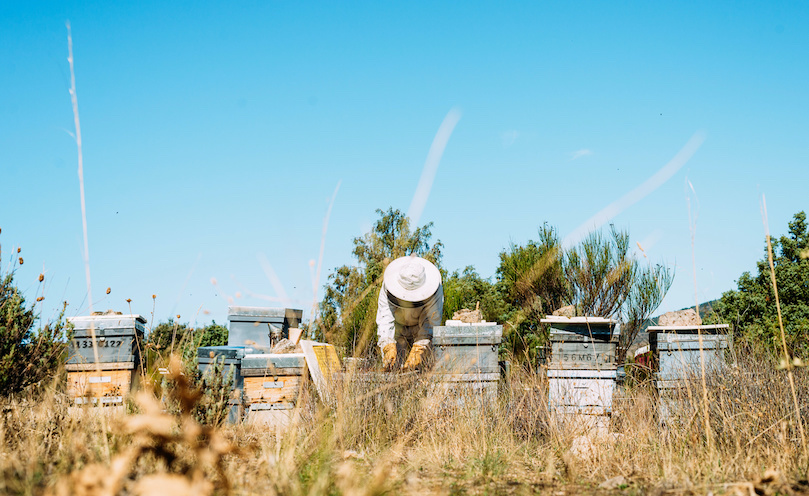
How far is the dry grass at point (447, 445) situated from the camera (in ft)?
8.74

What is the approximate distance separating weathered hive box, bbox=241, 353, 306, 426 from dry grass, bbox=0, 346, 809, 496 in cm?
37

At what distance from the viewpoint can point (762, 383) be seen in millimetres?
4625

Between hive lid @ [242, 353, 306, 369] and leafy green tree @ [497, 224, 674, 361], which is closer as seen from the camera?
hive lid @ [242, 353, 306, 369]

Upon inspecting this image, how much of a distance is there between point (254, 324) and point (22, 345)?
2.73 metres

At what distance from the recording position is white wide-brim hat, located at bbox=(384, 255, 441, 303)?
696 centimetres

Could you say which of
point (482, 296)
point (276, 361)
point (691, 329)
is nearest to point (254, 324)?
point (276, 361)

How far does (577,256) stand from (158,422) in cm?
1566

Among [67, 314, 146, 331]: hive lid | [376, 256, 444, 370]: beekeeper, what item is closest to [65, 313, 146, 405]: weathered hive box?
[67, 314, 146, 331]: hive lid

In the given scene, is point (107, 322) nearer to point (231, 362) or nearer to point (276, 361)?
point (231, 362)

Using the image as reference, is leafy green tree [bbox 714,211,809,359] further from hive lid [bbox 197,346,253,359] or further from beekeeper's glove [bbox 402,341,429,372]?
hive lid [bbox 197,346,253,359]

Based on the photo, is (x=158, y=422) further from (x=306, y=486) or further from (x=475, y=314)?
(x=475, y=314)

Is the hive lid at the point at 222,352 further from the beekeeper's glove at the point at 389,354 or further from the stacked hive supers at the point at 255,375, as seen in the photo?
the beekeeper's glove at the point at 389,354

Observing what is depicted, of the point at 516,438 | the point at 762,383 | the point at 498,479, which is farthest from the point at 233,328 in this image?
the point at 762,383

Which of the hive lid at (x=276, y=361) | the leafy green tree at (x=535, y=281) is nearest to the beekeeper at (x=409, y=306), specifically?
the hive lid at (x=276, y=361)
